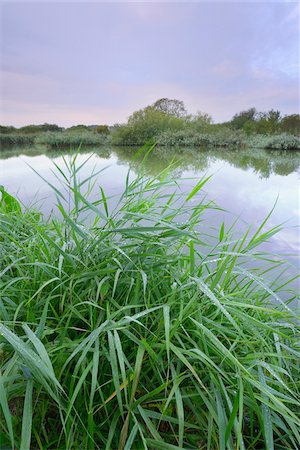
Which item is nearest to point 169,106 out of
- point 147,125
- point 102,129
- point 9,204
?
point 147,125

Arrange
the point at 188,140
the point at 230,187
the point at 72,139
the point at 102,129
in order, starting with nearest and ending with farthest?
the point at 230,187
the point at 72,139
the point at 188,140
the point at 102,129

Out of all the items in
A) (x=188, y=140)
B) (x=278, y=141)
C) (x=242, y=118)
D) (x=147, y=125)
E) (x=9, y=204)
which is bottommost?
(x=9, y=204)

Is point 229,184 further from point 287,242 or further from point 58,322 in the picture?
point 58,322

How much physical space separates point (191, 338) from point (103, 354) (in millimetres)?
237

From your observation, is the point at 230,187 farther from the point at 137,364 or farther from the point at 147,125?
the point at 147,125

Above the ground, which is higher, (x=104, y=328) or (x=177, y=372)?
(x=104, y=328)

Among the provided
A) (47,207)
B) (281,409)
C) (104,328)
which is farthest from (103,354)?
(47,207)

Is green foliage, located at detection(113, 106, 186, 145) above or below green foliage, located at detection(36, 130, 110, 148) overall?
above

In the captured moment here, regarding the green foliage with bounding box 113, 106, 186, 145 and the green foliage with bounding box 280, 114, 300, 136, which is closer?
the green foliage with bounding box 113, 106, 186, 145

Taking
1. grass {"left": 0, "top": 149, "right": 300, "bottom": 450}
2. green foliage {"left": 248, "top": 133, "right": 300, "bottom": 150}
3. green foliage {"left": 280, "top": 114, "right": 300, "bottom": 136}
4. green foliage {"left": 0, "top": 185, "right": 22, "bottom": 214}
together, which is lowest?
grass {"left": 0, "top": 149, "right": 300, "bottom": 450}

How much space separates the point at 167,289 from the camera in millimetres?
858

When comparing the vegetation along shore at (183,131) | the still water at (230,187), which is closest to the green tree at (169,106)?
the vegetation along shore at (183,131)

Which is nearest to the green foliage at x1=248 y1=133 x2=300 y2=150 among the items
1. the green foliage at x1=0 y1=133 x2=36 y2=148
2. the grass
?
the green foliage at x1=0 y1=133 x2=36 y2=148

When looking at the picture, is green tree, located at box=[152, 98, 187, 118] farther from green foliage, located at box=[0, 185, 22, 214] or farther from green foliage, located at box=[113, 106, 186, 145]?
green foliage, located at box=[0, 185, 22, 214]
